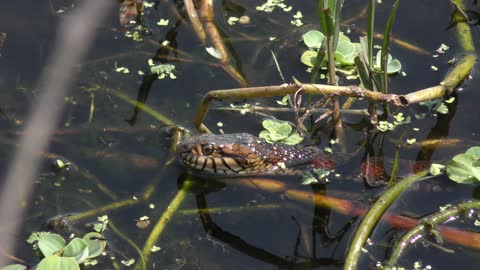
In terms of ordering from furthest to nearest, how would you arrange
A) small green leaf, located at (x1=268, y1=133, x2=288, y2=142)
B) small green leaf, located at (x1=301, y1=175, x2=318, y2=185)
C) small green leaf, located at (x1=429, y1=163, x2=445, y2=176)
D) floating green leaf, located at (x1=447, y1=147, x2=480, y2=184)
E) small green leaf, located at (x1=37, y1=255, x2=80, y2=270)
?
small green leaf, located at (x1=268, y1=133, x2=288, y2=142) → small green leaf, located at (x1=301, y1=175, x2=318, y2=185) → small green leaf, located at (x1=429, y1=163, x2=445, y2=176) → floating green leaf, located at (x1=447, y1=147, x2=480, y2=184) → small green leaf, located at (x1=37, y1=255, x2=80, y2=270)

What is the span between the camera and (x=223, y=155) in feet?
14.5

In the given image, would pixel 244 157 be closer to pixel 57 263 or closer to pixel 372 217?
pixel 372 217

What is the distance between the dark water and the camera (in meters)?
3.89

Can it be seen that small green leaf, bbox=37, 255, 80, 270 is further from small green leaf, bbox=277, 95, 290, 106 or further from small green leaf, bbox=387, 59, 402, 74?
small green leaf, bbox=387, 59, 402, 74

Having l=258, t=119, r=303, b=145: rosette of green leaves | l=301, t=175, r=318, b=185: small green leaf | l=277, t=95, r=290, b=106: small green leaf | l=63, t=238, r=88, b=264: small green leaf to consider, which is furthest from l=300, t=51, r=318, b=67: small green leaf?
l=63, t=238, r=88, b=264: small green leaf

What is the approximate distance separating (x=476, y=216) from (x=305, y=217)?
2.94 feet

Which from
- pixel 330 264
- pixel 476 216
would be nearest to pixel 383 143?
pixel 476 216

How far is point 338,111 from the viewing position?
444cm

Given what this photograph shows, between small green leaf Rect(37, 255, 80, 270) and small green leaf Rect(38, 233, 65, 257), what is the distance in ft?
0.91

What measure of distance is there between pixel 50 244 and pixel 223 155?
1.17m

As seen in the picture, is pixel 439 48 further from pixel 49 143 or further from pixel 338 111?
pixel 49 143

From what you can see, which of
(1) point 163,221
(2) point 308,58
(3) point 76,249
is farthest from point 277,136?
(3) point 76,249

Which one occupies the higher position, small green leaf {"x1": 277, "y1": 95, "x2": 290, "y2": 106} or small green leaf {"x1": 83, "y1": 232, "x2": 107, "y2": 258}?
small green leaf {"x1": 277, "y1": 95, "x2": 290, "y2": 106}

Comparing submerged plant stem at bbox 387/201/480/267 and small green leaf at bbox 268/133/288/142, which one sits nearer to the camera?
submerged plant stem at bbox 387/201/480/267
